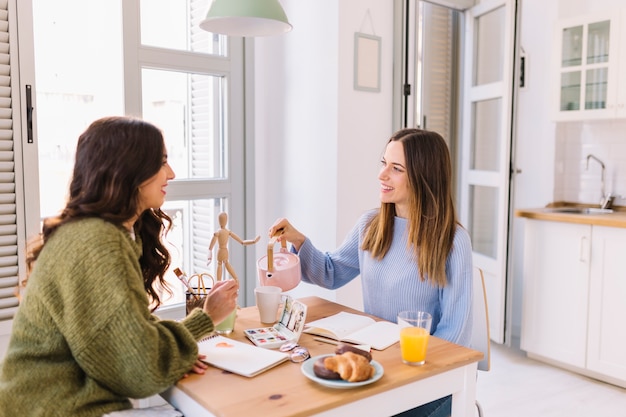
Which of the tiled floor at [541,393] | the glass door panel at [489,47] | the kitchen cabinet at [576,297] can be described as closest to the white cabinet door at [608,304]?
the kitchen cabinet at [576,297]

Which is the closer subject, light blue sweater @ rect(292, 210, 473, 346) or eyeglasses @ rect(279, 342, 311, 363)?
eyeglasses @ rect(279, 342, 311, 363)

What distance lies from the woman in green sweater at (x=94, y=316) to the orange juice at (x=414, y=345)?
470 mm

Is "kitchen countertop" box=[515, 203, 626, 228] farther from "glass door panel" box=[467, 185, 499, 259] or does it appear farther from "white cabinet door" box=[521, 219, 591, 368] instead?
"glass door panel" box=[467, 185, 499, 259]

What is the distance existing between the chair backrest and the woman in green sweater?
1.01 m

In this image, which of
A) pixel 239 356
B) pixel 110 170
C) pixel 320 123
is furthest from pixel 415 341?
pixel 320 123

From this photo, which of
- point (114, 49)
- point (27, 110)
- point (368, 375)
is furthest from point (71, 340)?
point (114, 49)

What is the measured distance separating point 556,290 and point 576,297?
116 mm

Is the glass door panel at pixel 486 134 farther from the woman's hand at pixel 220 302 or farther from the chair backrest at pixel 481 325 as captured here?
the woman's hand at pixel 220 302

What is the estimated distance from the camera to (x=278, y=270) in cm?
178

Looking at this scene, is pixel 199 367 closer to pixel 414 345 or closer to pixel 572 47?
pixel 414 345

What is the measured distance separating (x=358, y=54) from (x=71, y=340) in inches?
82.1

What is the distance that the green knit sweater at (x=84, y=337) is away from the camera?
1.14m

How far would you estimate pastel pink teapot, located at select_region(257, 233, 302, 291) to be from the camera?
177cm

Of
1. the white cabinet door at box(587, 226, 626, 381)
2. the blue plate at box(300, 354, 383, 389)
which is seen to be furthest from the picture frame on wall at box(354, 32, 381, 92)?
the blue plate at box(300, 354, 383, 389)
